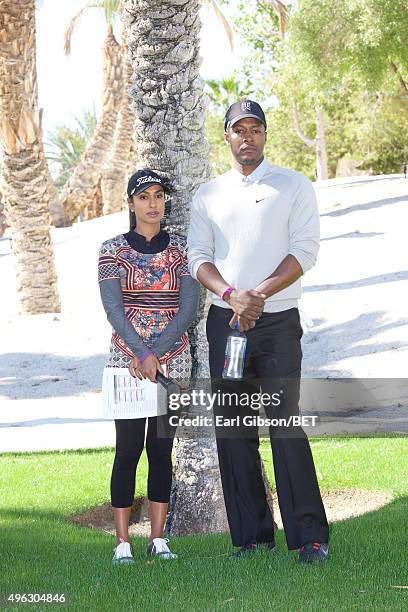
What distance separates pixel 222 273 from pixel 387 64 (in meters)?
22.9

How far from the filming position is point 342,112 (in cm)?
4631

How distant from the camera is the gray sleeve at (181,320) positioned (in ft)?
17.0

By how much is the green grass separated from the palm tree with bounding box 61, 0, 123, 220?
897 inches

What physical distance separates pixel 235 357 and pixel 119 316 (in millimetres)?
677

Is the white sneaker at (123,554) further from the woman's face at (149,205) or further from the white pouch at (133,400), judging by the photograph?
the woman's face at (149,205)

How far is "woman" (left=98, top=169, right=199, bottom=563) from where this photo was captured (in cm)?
519

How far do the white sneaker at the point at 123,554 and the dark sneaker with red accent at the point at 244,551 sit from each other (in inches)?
21.4

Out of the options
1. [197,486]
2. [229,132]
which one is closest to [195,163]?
[229,132]

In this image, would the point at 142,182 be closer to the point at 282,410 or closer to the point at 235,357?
the point at 235,357

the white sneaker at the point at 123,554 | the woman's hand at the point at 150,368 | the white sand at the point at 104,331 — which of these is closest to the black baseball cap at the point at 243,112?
the woman's hand at the point at 150,368

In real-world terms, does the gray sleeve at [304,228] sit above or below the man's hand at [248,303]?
above

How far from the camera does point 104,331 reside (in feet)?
60.0

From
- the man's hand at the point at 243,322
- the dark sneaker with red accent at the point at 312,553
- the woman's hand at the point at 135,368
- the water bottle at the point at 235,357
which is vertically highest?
the man's hand at the point at 243,322

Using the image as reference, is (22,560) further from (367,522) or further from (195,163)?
(195,163)
